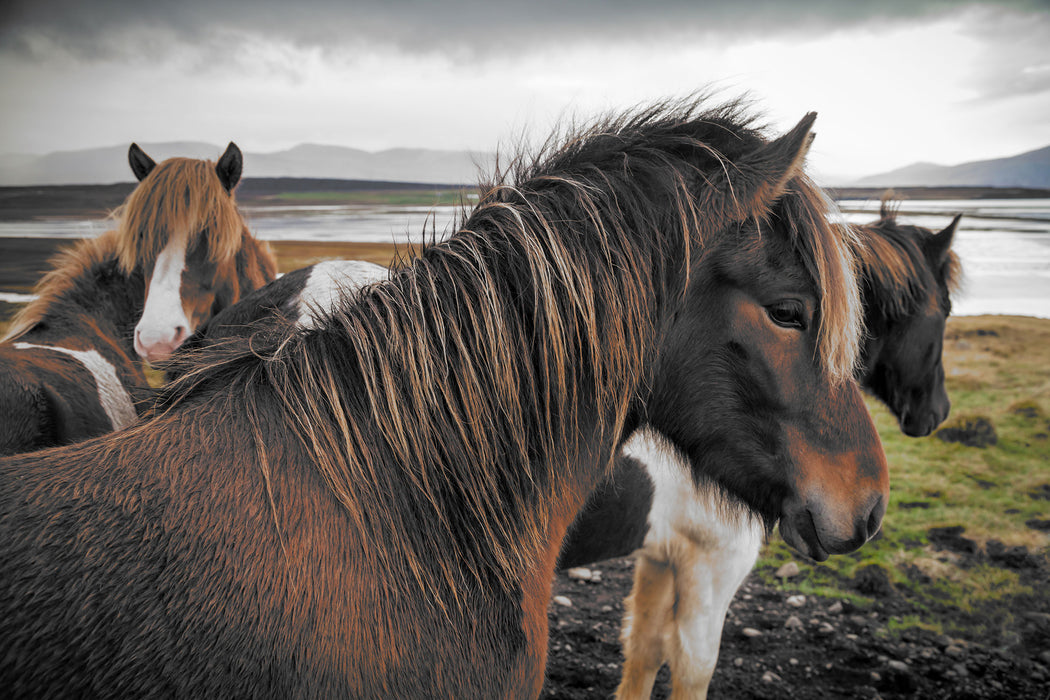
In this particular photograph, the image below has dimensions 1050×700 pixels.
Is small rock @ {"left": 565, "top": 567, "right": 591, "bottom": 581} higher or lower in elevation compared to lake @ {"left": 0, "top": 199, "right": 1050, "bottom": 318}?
lower

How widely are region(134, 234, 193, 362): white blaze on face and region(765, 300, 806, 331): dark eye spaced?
265 centimetres

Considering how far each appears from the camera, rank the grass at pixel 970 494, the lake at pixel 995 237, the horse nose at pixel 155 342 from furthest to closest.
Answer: the lake at pixel 995 237 → the grass at pixel 970 494 → the horse nose at pixel 155 342

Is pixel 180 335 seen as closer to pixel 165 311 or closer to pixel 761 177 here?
pixel 165 311

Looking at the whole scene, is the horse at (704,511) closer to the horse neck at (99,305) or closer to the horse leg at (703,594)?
the horse leg at (703,594)

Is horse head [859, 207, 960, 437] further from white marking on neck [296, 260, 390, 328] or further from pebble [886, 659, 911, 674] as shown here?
white marking on neck [296, 260, 390, 328]

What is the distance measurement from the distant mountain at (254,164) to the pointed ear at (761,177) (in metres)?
2.63

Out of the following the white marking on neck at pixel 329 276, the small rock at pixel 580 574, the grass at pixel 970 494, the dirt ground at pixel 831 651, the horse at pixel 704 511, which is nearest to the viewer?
the white marking on neck at pixel 329 276

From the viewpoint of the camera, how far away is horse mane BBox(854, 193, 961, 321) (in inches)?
105

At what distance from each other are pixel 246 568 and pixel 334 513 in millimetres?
165

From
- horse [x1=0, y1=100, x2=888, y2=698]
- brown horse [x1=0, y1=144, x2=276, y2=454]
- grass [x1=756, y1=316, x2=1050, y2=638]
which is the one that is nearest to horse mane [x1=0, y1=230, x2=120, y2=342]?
brown horse [x1=0, y1=144, x2=276, y2=454]

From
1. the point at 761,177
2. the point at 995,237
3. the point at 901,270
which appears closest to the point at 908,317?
the point at 901,270

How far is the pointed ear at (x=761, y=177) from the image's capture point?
1.10 metres

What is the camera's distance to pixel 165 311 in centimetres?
263

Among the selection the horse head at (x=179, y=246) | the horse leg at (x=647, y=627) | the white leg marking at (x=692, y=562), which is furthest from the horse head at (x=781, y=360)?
the horse head at (x=179, y=246)
